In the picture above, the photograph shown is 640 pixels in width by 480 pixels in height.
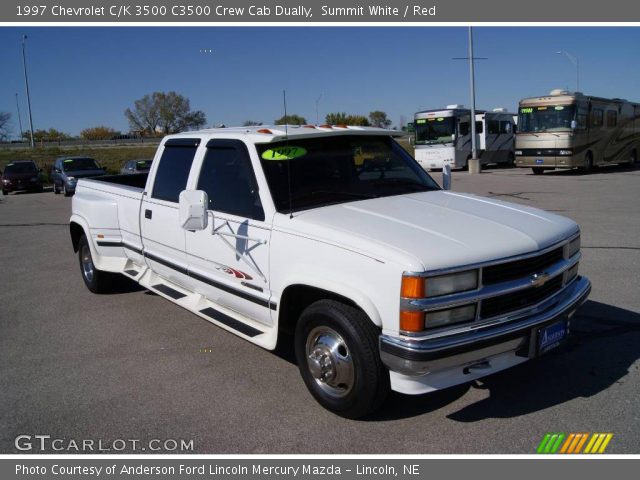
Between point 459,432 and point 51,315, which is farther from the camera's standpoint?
point 51,315

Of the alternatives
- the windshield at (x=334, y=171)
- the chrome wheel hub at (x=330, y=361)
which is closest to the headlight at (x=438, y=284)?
the chrome wheel hub at (x=330, y=361)

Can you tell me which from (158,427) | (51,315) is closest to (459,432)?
(158,427)

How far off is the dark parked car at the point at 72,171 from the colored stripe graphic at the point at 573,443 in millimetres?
23351

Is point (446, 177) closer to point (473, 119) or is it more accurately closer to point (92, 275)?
point (92, 275)

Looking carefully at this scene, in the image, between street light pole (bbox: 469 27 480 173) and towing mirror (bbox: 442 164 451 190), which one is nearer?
towing mirror (bbox: 442 164 451 190)

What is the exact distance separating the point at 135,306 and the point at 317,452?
391 centimetres

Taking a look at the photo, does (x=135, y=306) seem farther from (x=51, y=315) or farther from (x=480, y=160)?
(x=480, y=160)

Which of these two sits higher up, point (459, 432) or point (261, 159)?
point (261, 159)

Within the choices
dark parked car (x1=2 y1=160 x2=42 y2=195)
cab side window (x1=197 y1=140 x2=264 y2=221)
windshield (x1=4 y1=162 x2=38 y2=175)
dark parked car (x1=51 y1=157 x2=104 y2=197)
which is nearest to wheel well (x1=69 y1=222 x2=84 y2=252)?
cab side window (x1=197 y1=140 x2=264 y2=221)

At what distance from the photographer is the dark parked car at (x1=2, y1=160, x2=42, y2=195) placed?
2781 centimetres

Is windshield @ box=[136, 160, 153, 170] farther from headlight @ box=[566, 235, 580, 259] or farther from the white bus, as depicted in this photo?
headlight @ box=[566, 235, 580, 259]

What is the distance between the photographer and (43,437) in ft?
12.6

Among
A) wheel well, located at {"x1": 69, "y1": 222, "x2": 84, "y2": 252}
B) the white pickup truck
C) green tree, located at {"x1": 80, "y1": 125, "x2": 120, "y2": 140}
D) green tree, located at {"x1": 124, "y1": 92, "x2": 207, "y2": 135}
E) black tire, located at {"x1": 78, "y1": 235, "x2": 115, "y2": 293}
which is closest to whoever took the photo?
the white pickup truck

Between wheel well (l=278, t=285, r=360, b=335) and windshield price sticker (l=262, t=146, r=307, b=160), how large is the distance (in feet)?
3.58
